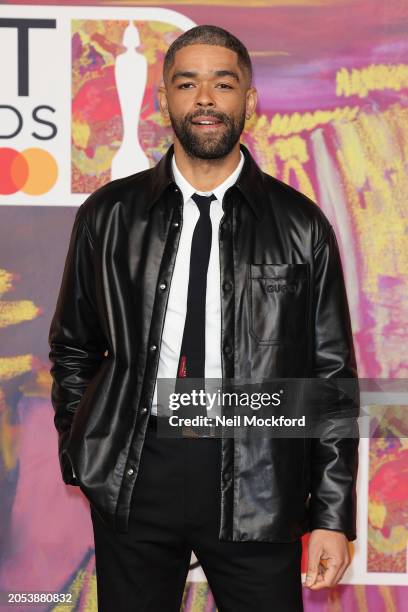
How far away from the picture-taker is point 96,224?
192cm

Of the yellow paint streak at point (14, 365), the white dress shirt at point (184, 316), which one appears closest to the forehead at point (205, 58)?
the white dress shirt at point (184, 316)

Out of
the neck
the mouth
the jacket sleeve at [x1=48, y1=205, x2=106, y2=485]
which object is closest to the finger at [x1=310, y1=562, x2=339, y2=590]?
the jacket sleeve at [x1=48, y1=205, x2=106, y2=485]

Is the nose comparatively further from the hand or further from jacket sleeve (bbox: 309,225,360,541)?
the hand

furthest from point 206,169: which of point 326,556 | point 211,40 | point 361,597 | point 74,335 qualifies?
point 361,597

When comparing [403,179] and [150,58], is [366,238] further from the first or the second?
[150,58]

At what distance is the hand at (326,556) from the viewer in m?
1.79

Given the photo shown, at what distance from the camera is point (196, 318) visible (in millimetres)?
1796

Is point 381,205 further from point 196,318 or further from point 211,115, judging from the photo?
point 196,318

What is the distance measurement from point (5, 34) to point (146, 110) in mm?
527

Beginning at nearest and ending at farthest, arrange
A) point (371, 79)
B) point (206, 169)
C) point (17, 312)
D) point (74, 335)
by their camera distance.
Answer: point (206, 169) < point (74, 335) < point (371, 79) < point (17, 312)

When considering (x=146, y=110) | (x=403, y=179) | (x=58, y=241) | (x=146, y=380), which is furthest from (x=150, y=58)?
(x=146, y=380)

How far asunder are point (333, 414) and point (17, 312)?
1.30 meters

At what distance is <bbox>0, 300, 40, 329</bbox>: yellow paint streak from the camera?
2705 mm
